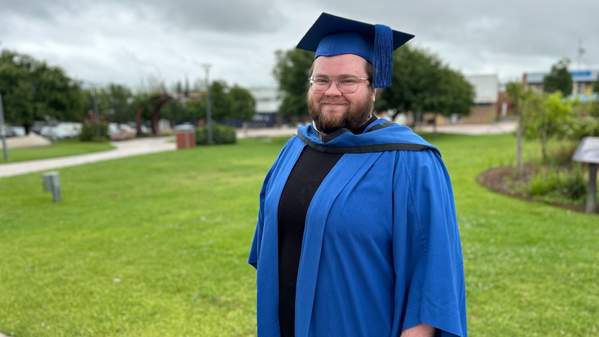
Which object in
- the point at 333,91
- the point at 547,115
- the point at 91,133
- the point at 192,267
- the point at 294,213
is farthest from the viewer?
the point at 91,133

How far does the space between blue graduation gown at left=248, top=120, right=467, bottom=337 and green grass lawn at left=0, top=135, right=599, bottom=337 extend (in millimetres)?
2144

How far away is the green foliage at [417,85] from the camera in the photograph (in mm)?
27172

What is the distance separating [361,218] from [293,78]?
1092 inches

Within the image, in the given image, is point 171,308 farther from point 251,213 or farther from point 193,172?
point 193,172

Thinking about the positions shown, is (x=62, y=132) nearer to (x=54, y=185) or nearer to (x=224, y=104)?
(x=224, y=104)

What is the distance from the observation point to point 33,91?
3203 centimetres

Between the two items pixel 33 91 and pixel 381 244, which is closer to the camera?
pixel 381 244

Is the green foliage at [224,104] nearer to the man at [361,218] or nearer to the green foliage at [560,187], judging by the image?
the green foliage at [560,187]

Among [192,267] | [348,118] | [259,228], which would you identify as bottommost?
[192,267]

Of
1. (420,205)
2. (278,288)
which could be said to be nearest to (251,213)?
(278,288)

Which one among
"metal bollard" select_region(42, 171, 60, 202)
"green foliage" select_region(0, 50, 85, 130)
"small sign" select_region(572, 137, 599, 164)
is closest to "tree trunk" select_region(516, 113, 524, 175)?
"small sign" select_region(572, 137, 599, 164)

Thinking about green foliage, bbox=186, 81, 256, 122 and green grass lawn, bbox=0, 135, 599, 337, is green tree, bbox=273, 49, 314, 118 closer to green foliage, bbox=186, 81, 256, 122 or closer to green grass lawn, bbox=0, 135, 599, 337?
green foliage, bbox=186, 81, 256, 122

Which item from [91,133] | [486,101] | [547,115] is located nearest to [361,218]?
[547,115]

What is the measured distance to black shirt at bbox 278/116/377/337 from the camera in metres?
1.75
